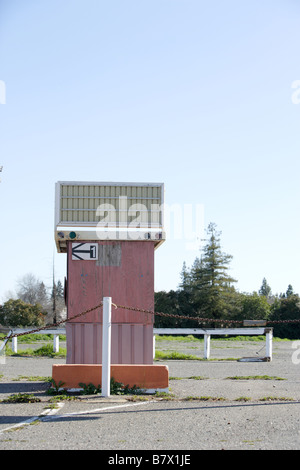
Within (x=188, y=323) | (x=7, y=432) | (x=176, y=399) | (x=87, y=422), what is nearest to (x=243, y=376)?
(x=176, y=399)

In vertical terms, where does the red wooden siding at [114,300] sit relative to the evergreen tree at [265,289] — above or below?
below

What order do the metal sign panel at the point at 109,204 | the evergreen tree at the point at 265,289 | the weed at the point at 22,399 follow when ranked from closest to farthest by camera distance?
1. the weed at the point at 22,399
2. the metal sign panel at the point at 109,204
3. the evergreen tree at the point at 265,289

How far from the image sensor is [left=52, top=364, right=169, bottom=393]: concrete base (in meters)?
9.31

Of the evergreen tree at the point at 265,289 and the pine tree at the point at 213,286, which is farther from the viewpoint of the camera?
the evergreen tree at the point at 265,289

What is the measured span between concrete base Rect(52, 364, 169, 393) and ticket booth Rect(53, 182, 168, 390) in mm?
689

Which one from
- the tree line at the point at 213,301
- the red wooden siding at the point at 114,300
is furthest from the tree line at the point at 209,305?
the red wooden siding at the point at 114,300

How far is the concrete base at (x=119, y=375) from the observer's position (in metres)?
9.31

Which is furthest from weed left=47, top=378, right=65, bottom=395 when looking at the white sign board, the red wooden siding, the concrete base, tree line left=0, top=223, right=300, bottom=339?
tree line left=0, top=223, right=300, bottom=339

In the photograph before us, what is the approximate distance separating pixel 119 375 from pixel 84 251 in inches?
94.2

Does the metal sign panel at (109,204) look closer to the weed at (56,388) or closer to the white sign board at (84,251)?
the white sign board at (84,251)

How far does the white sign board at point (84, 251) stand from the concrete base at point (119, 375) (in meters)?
2.04

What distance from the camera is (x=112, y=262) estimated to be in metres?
10.5

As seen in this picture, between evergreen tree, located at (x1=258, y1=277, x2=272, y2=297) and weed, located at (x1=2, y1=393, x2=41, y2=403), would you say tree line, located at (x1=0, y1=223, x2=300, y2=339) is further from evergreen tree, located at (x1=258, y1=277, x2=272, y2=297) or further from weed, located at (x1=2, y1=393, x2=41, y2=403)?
evergreen tree, located at (x1=258, y1=277, x2=272, y2=297)
